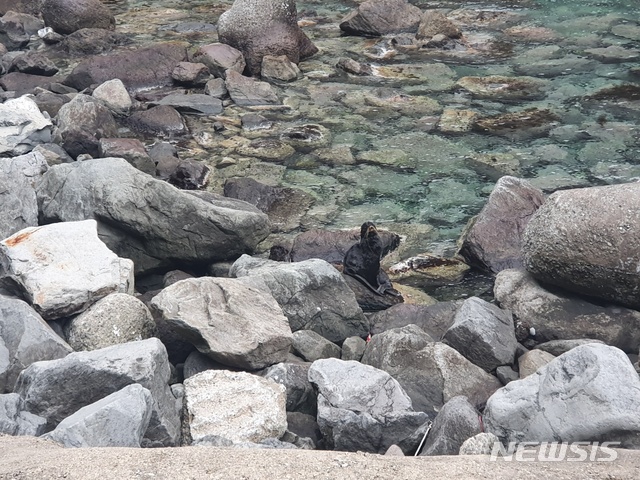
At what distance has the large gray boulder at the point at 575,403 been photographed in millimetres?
3816

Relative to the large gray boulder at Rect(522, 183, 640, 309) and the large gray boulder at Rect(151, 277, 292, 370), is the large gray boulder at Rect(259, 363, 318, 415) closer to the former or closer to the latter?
the large gray boulder at Rect(151, 277, 292, 370)

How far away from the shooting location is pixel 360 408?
447 cm

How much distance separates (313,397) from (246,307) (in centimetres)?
74

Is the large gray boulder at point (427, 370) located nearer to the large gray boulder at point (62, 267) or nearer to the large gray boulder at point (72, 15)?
the large gray boulder at point (62, 267)

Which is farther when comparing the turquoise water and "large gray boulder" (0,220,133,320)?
the turquoise water

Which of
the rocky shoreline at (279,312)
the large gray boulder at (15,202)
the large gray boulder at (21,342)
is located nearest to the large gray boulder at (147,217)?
the rocky shoreline at (279,312)

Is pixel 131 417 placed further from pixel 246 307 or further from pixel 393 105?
pixel 393 105

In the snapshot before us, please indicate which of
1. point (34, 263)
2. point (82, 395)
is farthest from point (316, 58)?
point (82, 395)

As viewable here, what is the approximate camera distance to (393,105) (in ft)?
33.6

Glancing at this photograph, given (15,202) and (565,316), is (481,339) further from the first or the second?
(15,202)

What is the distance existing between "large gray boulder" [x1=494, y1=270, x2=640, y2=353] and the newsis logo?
184cm

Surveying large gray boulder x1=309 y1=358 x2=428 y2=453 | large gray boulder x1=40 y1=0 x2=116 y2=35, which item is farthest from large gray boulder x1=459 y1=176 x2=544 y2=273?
large gray boulder x1=40 y1=0 x2=116 y2=35

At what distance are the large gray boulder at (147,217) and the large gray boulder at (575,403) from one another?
288 cm

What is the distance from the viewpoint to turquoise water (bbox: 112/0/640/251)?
8.24 meters
